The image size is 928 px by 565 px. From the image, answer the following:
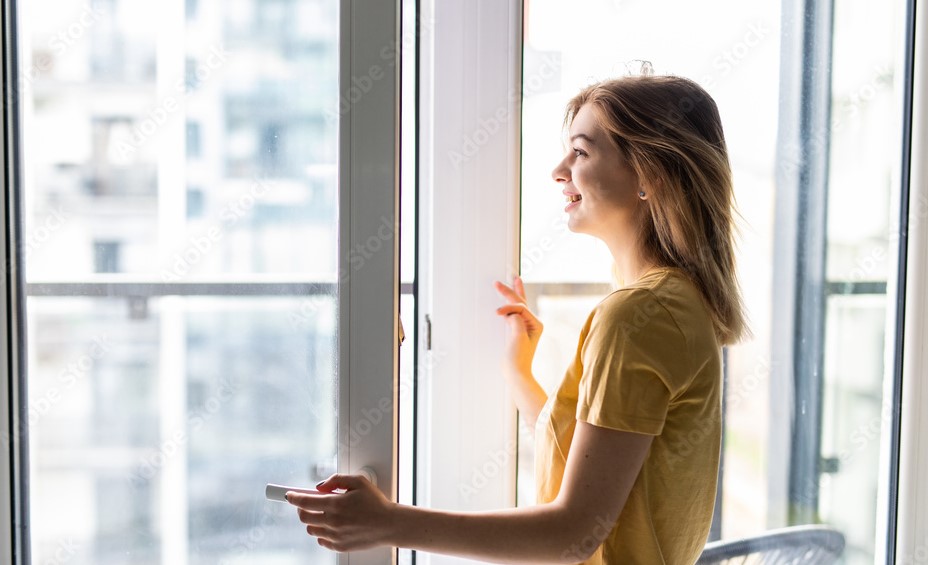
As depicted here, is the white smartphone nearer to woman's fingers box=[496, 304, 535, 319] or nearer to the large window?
the large window

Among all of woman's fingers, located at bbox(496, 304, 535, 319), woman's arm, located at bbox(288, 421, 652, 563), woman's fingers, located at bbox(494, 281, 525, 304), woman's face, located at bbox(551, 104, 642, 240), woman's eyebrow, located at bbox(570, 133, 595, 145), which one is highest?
woman's eyebrow, located at bbox(570, 133, 595, 145)

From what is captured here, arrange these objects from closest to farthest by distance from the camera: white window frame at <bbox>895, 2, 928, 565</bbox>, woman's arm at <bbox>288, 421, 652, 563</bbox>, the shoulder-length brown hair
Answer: woman's arm at <bbox>288, 421, 652, 563</bbox>, the shoulder-length brown hair, white window frame at <bbox>895, 2, 928, 565</bbox>

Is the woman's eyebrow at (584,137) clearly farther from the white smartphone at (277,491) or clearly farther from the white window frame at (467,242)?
the white smartphone at (277,491)

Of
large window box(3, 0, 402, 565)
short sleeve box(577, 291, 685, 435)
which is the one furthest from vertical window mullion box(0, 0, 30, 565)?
short sleeve box(577, 291, 685, 435)

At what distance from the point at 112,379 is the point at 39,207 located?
0.27 meters

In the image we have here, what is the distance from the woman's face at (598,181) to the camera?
928 millimetres

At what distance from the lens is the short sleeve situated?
0.80 meters

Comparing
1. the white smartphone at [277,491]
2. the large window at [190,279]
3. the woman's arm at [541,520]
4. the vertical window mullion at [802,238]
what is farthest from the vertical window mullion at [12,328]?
the vertical window mullion at [802,238]

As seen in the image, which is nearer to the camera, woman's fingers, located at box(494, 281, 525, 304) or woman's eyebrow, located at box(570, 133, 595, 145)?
woman's eyebrow, located at box(570, 133, 595, 145)

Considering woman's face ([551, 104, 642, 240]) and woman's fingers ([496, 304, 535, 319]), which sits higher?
woman's face ([551, 104, 642, 240])

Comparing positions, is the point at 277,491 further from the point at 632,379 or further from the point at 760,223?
the point at 760,223

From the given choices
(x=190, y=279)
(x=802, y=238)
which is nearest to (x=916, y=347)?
(x=802, y=238)

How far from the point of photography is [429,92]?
1.06 meters

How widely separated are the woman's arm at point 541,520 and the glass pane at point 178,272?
0.15 metres
